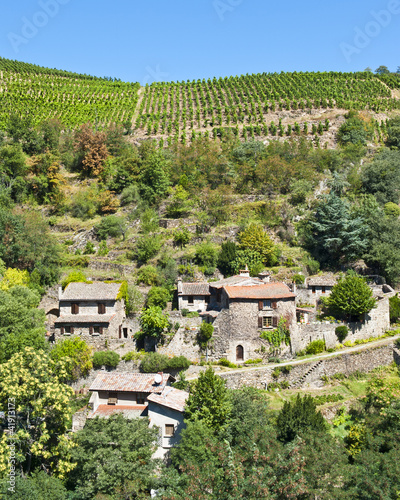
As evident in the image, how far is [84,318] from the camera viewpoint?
41.4m

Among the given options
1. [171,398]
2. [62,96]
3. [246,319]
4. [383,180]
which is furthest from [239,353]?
[62,96]

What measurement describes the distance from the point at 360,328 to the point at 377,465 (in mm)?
17902

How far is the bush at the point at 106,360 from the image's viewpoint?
37.9m

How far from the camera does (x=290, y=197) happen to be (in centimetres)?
6141

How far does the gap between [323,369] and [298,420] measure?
29.3 feet

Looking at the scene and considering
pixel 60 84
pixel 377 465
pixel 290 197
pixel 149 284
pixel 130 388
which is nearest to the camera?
pixel 377 465

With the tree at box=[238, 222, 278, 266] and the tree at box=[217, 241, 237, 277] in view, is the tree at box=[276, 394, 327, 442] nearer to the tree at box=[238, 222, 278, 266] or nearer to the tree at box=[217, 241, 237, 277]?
the tree at box=[217, 241, 237, 277]

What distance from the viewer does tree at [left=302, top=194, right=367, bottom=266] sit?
2023 inches

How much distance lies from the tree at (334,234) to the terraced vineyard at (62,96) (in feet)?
162

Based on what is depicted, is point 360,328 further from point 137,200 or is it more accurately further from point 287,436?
point 137,200

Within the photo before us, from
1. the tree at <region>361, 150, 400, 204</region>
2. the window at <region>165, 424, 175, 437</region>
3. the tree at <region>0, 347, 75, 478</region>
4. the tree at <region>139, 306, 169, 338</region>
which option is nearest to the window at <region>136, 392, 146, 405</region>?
the window at <region>165, 424, 175, 437</region>

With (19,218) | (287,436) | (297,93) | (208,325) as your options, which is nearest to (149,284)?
(208,325)

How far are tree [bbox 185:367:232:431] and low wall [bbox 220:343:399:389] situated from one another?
207 inches

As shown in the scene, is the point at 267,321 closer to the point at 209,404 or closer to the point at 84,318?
the point at 209,404
